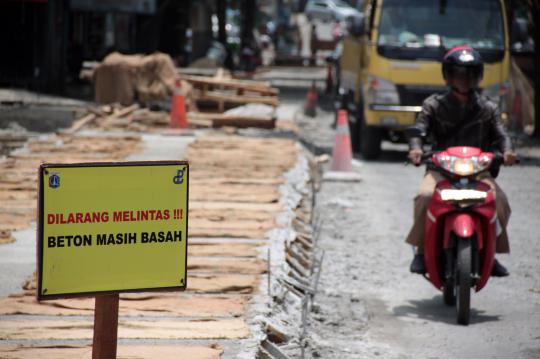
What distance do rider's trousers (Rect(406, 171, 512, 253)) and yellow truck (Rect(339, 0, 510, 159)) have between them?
10.3m

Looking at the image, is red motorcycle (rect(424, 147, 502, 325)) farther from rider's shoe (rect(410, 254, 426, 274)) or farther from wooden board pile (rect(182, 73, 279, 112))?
wooden board pile (rect(182, 73, 279, 112))

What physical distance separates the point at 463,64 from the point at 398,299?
1.80 meters

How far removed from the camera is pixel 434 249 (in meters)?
8.43

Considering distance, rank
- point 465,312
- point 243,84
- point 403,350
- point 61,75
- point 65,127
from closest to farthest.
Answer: point 403,350 → point 465,312 → point 65,127 → point 243,84 → point 61,75

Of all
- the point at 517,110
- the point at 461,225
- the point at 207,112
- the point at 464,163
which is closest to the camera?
the point at 461,225

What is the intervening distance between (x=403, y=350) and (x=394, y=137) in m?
12.6

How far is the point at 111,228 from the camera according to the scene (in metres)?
4.98

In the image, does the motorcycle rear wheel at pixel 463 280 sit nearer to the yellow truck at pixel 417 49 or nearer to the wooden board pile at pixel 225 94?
the yellow truck at pixel 417 49

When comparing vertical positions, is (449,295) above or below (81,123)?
above

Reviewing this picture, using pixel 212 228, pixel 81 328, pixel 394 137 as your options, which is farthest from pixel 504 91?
pixel 81 328

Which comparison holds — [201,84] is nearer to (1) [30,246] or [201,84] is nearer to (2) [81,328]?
(1) [30,246]

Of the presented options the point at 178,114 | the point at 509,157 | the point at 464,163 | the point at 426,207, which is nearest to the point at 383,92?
the point at 178,114

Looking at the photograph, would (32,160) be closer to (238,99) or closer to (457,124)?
(457,124)

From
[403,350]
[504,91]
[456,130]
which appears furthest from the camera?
[504,91]
